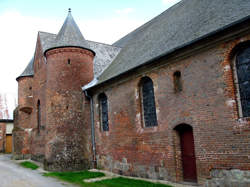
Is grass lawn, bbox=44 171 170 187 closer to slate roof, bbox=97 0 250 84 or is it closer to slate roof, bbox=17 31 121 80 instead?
slate roof, bbox=97 0 250 84

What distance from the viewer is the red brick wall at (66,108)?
46.0 feet

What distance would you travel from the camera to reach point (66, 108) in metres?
14.7

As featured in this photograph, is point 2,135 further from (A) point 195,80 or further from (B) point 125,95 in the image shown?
(A) point 195,80

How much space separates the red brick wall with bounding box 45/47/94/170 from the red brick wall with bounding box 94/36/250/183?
211cm

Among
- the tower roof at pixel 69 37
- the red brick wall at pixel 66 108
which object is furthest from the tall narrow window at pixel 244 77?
the tower roof at pixel 69 37

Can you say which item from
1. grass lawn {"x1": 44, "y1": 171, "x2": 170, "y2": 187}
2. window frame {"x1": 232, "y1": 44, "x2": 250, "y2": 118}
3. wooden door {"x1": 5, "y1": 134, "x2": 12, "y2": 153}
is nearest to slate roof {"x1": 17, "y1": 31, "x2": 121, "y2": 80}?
grass lawn {"x1": 44, "y1": 171, "x2": 170, "y2": 187}

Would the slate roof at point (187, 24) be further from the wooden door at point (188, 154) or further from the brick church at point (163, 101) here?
the wooden door at point (188, 154)

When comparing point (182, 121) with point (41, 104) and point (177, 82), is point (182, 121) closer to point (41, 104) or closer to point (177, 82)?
point (177, 82)

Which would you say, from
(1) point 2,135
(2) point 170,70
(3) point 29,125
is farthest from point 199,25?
(1) point 2,135

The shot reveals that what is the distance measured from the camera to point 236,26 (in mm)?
7898

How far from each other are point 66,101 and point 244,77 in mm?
10056

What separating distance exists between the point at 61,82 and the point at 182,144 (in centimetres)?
841

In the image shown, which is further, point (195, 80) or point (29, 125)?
point (29, 125)

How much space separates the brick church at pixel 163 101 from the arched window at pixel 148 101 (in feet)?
0.15
